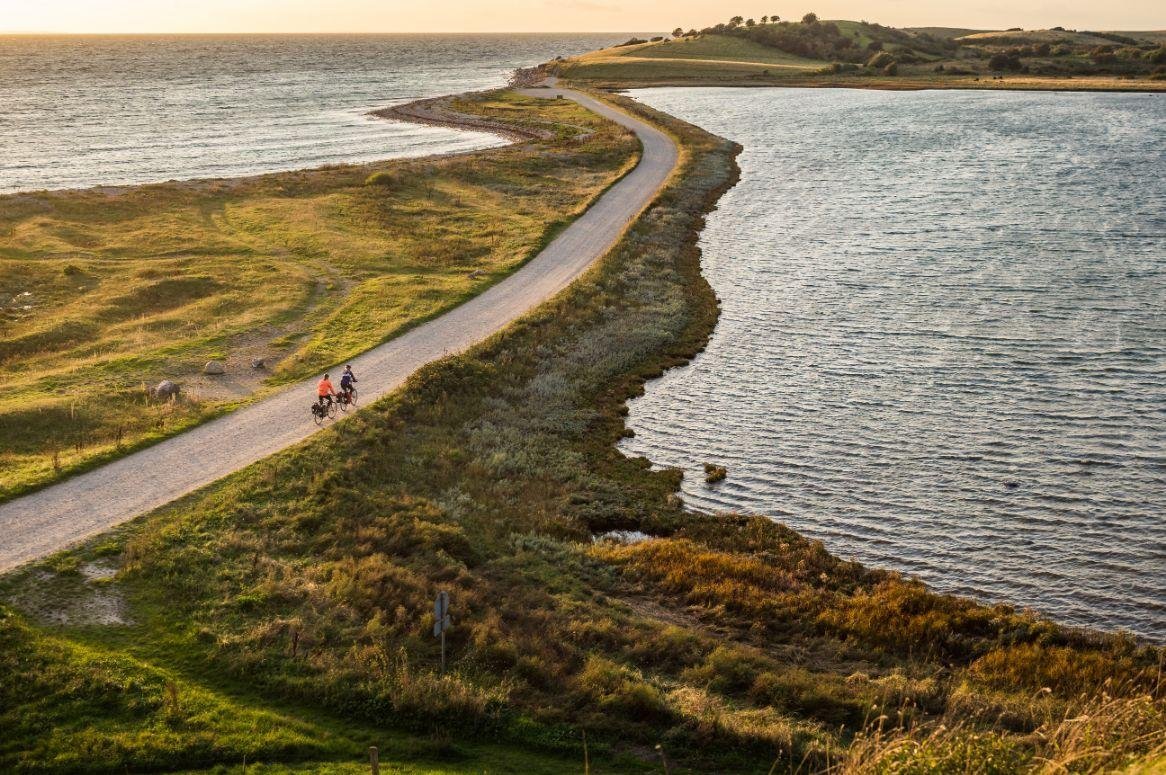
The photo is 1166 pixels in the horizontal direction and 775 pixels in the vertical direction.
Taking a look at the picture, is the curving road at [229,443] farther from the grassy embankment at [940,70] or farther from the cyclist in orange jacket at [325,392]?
the grassy embankment at [940,70]

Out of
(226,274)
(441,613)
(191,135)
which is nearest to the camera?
(441,613)

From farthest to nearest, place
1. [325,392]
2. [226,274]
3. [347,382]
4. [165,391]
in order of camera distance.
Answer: [226,274]
[165,391]
[347,382]
[325,392]

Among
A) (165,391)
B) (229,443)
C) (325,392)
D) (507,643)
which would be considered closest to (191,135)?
(165,391)

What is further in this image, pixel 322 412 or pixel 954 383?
pixel 954 383

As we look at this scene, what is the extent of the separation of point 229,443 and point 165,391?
6.11m

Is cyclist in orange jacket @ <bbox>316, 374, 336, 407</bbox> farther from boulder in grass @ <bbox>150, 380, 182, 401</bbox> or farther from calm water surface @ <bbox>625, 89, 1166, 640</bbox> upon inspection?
calm water surface @ <bbox>625, 89, 1166, 640</bbox>

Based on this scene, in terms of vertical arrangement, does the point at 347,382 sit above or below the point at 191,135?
below

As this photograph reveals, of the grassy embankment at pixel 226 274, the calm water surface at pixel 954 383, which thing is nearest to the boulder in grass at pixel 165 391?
the grassy embankment at pixel 226 274

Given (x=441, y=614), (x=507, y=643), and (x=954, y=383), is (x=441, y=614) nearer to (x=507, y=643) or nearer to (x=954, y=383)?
(x=507, y=643)

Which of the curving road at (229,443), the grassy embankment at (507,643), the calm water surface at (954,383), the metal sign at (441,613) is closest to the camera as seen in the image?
the grassy embankment at (507,643)

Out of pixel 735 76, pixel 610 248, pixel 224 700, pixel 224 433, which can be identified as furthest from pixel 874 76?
pixel 224 700

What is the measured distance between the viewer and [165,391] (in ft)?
118

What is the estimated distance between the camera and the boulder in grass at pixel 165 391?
117ft

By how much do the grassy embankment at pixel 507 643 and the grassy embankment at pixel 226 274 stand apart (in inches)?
323
